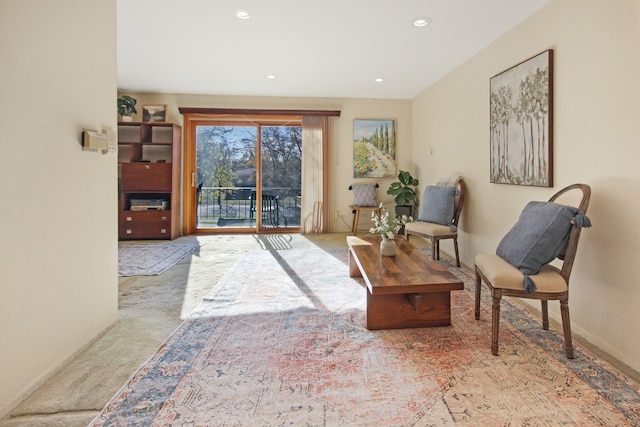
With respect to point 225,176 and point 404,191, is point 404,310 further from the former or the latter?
point 225,176

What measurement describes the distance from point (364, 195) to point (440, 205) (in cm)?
200

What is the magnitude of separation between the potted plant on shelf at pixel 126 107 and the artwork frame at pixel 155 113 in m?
0.17

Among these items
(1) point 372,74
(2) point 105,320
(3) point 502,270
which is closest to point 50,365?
(2) point 105,320

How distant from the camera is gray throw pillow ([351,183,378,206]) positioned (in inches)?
227

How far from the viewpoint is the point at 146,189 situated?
5.41 meters

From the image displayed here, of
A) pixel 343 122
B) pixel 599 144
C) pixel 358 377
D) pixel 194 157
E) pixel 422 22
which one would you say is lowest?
pixel 358 377

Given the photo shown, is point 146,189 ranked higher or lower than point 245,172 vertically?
lower

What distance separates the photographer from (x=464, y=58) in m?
3.91

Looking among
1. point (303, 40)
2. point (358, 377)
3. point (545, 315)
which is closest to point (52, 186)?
point (358, 377)

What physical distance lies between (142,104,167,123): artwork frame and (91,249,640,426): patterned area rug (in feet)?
13.7

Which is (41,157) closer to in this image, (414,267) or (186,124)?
(414,267)

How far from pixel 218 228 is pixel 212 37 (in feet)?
11.8

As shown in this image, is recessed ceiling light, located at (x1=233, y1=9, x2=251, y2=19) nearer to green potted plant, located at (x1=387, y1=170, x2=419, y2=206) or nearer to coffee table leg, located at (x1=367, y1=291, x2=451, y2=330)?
coffee table leg, located at (x1=367, y1=291, x2=451, y2=330)

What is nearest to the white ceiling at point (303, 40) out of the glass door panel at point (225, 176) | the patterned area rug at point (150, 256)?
the glass door panel at point (225, 176)
